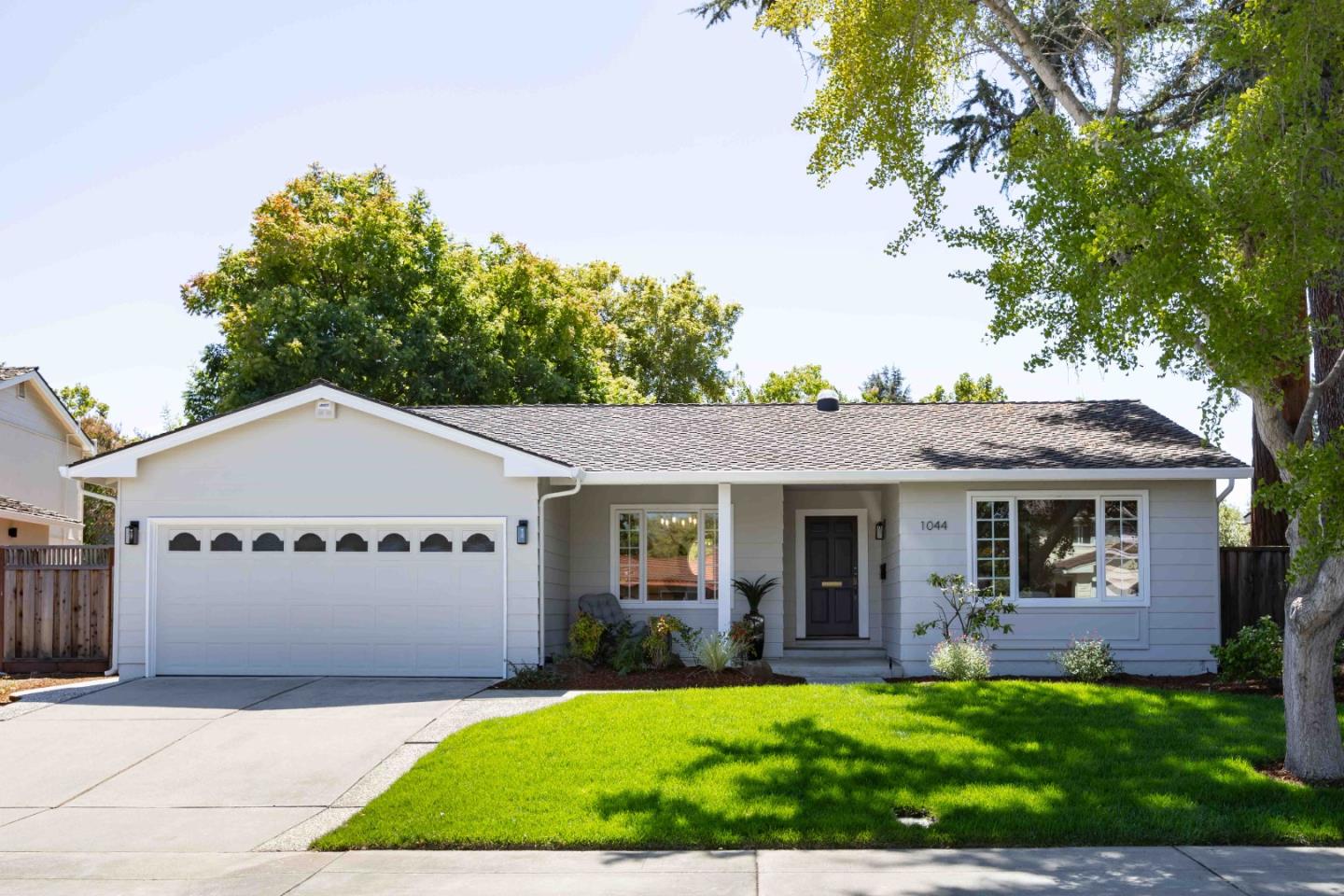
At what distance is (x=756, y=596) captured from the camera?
56.8ft

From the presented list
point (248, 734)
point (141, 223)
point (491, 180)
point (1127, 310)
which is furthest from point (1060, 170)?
point (141, 223)

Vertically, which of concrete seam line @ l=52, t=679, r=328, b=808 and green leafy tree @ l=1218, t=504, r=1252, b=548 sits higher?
green leafy tree @ l=1218, t=504, r=1252, b=548

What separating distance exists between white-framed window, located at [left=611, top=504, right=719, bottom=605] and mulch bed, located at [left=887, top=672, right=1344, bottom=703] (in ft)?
11.3

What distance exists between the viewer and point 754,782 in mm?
9336

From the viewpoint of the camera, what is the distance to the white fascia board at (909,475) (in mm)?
15305

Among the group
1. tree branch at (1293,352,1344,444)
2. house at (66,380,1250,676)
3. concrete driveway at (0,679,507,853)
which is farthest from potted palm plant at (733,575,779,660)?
tree branch at (1293,352,1344,444)

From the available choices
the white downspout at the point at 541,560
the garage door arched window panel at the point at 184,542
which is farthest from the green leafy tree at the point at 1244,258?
the garage door arched window panel at the point at 184,542

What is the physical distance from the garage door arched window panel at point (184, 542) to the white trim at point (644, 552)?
213 inches

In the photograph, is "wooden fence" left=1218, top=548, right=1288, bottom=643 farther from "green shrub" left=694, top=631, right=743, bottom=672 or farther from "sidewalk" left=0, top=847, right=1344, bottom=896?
"sidewalk" left=0, top=847, right=1344, bottom=896

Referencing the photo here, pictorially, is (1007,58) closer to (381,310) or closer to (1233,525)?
(381,310)

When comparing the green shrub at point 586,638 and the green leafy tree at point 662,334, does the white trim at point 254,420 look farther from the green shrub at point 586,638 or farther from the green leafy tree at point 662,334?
the green leafy tree at point 662,334

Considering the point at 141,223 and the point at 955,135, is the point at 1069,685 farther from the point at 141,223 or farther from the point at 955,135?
the point at 141,223

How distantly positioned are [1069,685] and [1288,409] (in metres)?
8.33

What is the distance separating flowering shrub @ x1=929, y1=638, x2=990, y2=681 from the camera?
1433cm
